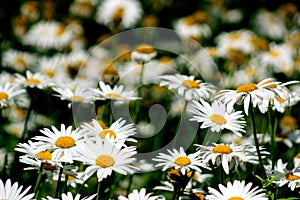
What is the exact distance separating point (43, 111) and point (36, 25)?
1631 millimetres

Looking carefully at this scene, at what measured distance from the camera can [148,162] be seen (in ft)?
7.63

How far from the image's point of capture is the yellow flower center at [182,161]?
5.53 ft

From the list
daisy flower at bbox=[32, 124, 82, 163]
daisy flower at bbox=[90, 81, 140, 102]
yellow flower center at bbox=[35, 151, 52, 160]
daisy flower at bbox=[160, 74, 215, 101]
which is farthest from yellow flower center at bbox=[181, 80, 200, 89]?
yellow flower center at bbox=[35, 151, 52, 160]

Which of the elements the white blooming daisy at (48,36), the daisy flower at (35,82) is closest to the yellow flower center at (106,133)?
the daisy flower at (35,82)

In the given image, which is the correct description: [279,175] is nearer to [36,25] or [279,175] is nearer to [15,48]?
[15,48]

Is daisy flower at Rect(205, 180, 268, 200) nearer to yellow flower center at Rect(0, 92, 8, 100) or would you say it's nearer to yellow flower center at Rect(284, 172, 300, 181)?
yellow flower center at Rect(284, 172, 300, 181)

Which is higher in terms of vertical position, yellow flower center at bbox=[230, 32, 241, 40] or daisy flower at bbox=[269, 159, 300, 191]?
yellow flower center at bbox=[230, 32, 241, 40]

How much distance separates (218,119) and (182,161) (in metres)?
0.24

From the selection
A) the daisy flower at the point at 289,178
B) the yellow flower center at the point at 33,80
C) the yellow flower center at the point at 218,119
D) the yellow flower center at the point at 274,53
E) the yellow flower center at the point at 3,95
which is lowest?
the daisy flower at the point at 289,178

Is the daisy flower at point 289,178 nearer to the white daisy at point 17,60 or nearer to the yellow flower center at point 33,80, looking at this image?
the yellow flower center at point 33,80

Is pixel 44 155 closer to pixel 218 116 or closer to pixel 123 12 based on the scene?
pixel 218 116

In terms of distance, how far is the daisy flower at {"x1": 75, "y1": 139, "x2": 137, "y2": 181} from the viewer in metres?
Answer: 1.57

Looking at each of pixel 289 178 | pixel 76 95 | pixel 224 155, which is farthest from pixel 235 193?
pixel 76 95

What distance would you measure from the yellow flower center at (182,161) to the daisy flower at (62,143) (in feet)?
0.98
